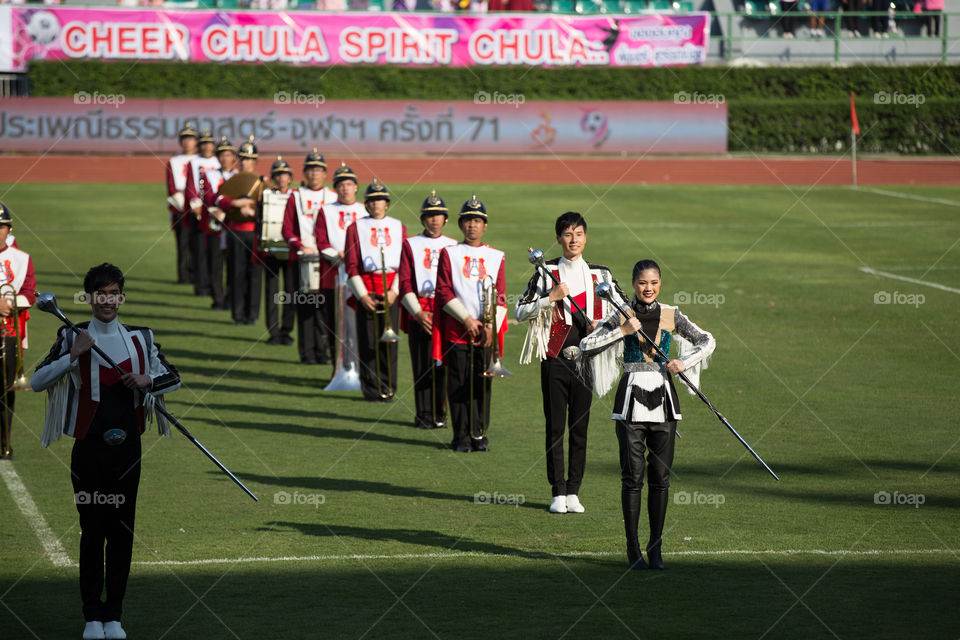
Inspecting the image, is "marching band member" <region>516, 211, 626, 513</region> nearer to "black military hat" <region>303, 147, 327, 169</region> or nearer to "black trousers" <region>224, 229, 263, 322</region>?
"black military hat" <region>303, 147, 327, 169</region>

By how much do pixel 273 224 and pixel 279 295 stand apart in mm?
951

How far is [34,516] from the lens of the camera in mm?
9789

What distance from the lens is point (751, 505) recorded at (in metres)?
10.1

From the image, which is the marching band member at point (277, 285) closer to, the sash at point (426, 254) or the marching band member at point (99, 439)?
the sash at point (426, 254)

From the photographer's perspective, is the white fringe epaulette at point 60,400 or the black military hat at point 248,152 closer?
the white fringe epaulette at point 60,400

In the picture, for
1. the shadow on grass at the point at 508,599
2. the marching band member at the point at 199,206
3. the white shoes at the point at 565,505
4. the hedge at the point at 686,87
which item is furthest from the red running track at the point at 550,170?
the shadow on grass at the point at 508,599

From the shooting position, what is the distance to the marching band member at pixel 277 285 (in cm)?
1725

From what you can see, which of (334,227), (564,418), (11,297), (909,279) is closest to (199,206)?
(334,227)

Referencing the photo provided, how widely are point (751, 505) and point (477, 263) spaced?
3.20m

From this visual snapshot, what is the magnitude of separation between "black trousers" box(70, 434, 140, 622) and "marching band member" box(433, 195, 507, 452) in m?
4.80

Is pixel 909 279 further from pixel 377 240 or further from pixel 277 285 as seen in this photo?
pixel 377 240

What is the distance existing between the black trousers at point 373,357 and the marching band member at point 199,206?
7.12 metres

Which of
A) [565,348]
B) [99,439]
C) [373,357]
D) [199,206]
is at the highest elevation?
[199,206]

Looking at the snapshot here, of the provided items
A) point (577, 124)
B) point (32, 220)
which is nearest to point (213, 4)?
point (577, 124)
